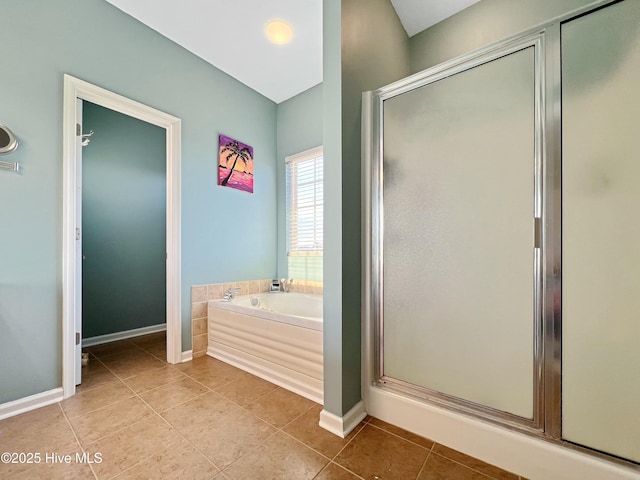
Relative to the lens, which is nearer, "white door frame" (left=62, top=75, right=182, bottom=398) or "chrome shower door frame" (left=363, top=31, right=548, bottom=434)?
"chrome shower door frame" (left=363, top=31, right=548, bottom=434)

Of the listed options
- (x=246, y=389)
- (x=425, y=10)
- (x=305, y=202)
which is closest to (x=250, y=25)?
(x=425, y=10)

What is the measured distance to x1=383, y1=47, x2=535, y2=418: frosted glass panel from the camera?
1.20m

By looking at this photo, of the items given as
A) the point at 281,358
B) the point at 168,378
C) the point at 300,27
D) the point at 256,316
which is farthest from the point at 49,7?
the point at 281,358

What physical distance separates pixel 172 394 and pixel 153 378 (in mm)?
374

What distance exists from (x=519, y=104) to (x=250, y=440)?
2095 mm

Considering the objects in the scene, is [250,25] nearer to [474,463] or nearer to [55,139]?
[55,139]

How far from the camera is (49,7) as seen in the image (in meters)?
1.75

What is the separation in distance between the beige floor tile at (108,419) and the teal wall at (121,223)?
1.75 meters

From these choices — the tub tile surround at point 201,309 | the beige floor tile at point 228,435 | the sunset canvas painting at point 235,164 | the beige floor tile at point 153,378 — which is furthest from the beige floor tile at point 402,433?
the sunset canvas painting at point 235,164

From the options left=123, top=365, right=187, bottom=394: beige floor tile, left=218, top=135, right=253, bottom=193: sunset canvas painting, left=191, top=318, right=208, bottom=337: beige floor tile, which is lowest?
left=123, top=365, right=187, bottom=394: beige floor tile

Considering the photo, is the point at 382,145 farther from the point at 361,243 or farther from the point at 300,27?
the point at 300,27

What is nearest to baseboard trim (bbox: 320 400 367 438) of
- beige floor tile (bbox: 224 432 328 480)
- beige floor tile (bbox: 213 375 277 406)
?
beige floor tile (bbox: 224 432 328 480)

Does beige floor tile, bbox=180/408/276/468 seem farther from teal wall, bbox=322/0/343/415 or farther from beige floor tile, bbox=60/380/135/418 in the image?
beige floor tile, bbox=60/380/135/418

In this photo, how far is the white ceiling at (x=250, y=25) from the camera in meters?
2.08
